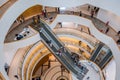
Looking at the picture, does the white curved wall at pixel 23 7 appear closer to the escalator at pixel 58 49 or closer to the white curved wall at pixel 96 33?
the white curved wall at pixel 96 33

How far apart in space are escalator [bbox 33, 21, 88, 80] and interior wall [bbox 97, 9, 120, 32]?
548cm

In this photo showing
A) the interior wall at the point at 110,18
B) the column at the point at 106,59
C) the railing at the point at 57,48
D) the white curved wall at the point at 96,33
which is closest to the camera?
the white curved wall at the point at 96,33

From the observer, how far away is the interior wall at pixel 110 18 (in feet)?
69.1

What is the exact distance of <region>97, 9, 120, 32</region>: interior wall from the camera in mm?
21047

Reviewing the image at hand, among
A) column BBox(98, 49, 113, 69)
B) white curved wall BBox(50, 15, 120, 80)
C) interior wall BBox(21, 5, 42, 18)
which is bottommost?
column BBox(98, 49, 113, 69)

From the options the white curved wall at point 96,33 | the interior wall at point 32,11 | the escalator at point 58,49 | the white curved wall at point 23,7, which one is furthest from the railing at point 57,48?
the white curved wall at point 23,7

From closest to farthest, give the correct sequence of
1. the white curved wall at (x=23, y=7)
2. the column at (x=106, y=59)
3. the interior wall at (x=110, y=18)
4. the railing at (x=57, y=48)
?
the white curved wall at (x=23, y=7) → the railing at (x=57, y=48) → the interior wall at (x=110, y=18) → the column at (x=106, y=59)

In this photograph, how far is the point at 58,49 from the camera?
21344 millimetres

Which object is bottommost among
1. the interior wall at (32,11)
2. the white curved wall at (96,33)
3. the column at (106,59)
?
the column at (106,59)

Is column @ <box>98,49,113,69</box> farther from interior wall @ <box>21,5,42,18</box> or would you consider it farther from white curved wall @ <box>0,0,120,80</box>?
interior wall @ <box>21,5,42,18</box>

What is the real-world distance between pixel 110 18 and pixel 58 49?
22.1 ft

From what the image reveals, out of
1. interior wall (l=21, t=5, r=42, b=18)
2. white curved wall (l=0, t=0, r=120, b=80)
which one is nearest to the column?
white curved wall (l=0, t=0, r=120, b=80)

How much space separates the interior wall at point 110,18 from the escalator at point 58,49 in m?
5.48

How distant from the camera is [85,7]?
76.3 ft
